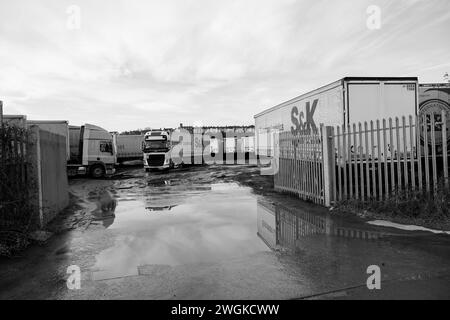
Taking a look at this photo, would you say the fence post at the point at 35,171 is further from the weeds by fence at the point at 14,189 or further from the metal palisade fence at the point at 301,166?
the metal palisade fence at the point at 301,166

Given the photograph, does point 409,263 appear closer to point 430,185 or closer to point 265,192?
point 430,185

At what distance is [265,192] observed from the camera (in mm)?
14641

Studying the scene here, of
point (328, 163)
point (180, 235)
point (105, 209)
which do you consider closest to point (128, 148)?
point (105, 209)

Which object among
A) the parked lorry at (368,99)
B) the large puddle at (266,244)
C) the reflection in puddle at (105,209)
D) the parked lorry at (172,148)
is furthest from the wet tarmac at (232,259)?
the parked lorry at (172,148)

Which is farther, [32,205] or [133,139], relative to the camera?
[133,139]

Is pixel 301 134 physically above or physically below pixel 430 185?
above

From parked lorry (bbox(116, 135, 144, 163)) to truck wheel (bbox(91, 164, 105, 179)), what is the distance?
1169cm

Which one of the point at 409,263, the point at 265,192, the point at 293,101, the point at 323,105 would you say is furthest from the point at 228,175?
the point at 409,263

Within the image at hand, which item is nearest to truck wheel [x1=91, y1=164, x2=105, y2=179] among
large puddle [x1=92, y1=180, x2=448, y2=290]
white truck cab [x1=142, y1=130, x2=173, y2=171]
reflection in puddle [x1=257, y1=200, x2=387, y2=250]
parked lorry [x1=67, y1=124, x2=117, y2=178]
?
parked lorry [x1=67, y1=124, x2=117, y2=178]

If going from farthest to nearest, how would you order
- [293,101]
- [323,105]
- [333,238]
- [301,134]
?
[293,101] < [323,105] < [301,134] < [333,238]

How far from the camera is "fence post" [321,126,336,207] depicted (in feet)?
34.2
